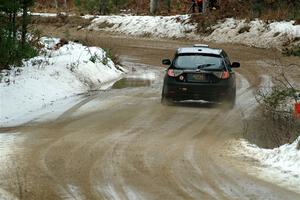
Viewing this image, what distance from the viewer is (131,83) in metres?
20.0

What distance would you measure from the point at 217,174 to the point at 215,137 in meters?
3.00

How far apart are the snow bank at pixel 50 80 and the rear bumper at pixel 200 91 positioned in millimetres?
2804

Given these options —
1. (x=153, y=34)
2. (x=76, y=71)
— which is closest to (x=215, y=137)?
(x=76, y=71)

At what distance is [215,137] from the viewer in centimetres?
1105

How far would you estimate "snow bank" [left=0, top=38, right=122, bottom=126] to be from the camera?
14.2 m

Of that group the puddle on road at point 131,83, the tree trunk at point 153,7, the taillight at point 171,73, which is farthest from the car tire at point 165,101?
the tree trunk at point 153,7

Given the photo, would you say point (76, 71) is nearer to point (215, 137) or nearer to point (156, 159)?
point (215, 137)

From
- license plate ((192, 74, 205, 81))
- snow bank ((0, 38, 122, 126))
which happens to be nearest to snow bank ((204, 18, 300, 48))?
snow bank ((0, 38, 122, 126))

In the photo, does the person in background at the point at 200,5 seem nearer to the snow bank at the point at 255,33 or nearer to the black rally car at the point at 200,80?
the snow bank at the point at 255,33

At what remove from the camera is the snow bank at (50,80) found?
557 inches

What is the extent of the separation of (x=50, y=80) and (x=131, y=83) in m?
3.93

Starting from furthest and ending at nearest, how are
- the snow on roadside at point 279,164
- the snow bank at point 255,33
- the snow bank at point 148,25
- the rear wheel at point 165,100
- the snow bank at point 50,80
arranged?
the snow bank at point 148,25, the snow bank at point 255,33, the rear wheel at point 165,100, the snow bank at point 50,80, the snow on roadside at point 279,164

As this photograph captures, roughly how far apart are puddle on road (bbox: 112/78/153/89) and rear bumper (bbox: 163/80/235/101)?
4.26 metres

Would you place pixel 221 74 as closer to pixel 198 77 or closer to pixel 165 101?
pixel 198 77
